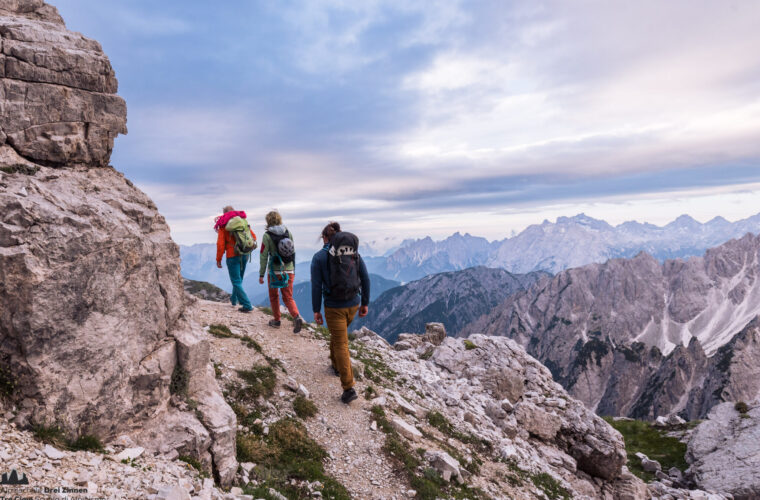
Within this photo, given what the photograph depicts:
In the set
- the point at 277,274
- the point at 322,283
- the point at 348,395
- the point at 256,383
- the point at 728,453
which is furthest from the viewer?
the point at 728,453

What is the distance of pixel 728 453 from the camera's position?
1294 inches

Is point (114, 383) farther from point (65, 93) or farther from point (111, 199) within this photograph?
point (65, 93)

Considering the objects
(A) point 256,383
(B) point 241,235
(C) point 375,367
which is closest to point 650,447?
(C) point 375,367

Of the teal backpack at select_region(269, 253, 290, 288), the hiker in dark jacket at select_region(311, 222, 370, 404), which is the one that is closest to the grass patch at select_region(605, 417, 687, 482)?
the hiker in dark jacket at select_region(311, 222, 370, 404)

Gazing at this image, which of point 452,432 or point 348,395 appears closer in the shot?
point 348,395

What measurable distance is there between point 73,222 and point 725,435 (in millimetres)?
54577

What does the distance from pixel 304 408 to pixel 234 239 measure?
8.56 metres

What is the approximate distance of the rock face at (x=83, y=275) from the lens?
695cm

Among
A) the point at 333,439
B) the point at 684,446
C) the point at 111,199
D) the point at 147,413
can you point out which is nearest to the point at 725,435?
the point at 684,446

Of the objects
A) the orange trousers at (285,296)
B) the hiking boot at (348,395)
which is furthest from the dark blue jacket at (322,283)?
the orange trousers at (285,296)

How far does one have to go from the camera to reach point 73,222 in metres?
7.65

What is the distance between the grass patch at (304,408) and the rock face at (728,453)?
34184 millimetres

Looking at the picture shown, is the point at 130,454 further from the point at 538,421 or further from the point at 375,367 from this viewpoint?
the point at 538,421

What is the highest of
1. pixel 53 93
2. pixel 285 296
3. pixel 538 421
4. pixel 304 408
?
pixel 53 93
